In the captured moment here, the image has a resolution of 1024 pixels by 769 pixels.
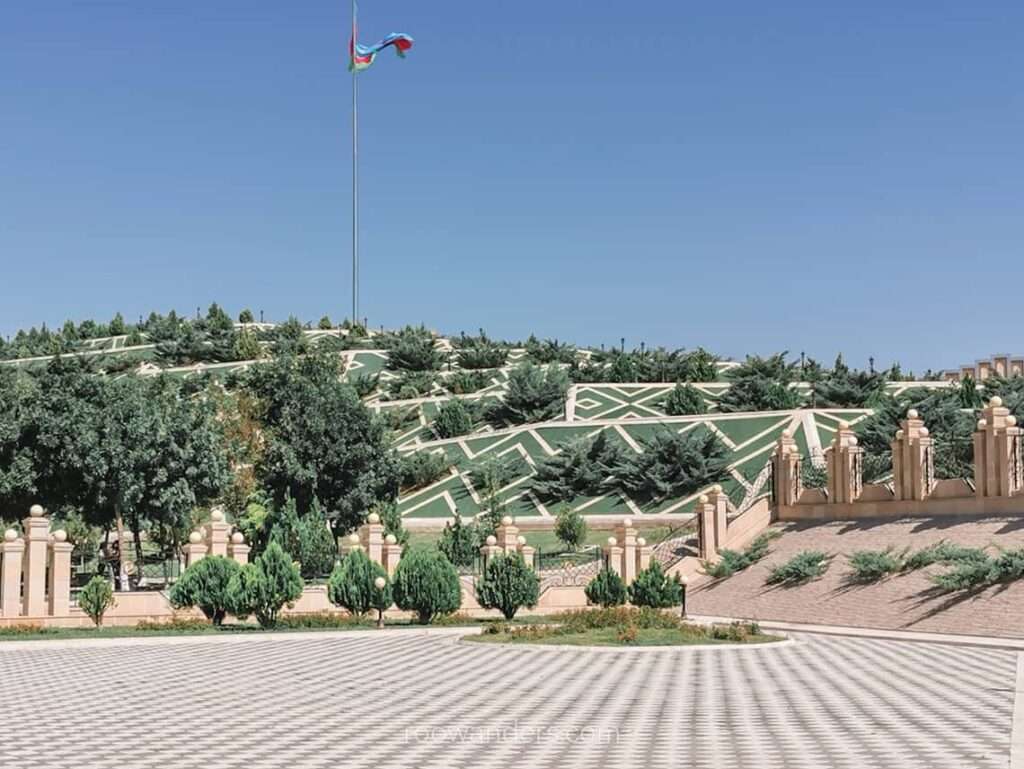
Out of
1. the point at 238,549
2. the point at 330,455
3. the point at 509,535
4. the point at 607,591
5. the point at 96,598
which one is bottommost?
the point at 607,591

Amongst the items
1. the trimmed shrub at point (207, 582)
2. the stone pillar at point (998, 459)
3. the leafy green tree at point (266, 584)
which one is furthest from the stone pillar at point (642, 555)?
the trimmed shrub at point (207, 582)

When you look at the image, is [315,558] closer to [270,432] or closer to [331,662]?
[270,432]

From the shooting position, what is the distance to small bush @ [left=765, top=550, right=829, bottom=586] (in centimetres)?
2253

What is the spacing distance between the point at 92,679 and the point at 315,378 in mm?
19724

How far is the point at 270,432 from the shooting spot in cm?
3338

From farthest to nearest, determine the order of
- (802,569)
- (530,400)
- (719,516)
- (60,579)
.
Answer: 1. (530,400)
2. (719,516)
3. (802,569)
4. (60,579)

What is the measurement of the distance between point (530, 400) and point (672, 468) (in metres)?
11.9

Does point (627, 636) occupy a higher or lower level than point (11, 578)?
lower

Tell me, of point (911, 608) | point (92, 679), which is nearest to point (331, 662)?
point (92, 679)

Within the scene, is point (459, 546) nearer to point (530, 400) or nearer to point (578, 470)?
point (578, 470)

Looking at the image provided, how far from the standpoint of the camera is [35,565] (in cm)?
2091

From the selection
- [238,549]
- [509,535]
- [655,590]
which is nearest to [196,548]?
[238,549]

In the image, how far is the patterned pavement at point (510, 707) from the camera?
821 centimetres

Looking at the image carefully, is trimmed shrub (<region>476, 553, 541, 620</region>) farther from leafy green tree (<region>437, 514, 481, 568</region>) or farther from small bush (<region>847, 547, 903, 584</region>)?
leafy green tree (<region>437, 514, 481, 568</region>)
